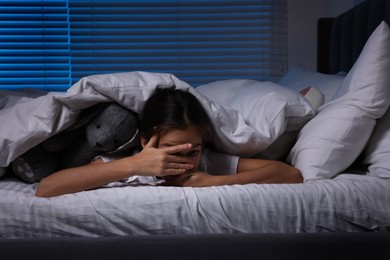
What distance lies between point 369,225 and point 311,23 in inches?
107

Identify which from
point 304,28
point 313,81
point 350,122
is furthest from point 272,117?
point 304,28

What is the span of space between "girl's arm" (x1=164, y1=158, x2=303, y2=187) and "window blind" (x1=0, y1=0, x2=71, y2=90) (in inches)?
104

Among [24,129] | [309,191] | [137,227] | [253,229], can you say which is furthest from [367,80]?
[24,129]

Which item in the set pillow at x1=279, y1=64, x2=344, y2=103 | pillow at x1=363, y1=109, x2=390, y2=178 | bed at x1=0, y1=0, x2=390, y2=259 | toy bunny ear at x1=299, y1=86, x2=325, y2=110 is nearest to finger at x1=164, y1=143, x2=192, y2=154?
bed at x1=0, y1=0, x2=390, y2=259

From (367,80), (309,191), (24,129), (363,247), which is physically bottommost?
(363,247)

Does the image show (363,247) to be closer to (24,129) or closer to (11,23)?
(24,129)

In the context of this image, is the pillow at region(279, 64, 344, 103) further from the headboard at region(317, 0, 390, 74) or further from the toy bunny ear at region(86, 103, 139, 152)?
the toy bunny ear at region(86, 103, 139, 152)

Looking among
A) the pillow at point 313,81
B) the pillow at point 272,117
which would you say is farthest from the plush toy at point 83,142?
the pillow at point 313,81

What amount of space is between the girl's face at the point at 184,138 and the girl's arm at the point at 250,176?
5 centimetres

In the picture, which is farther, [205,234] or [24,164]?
[24,164]

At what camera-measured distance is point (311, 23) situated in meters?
3.87

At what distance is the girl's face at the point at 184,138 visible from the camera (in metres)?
1.46

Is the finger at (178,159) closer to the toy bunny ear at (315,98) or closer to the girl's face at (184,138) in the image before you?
the girl's face at (184,138)

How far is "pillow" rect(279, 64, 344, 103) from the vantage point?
7.06 feet
